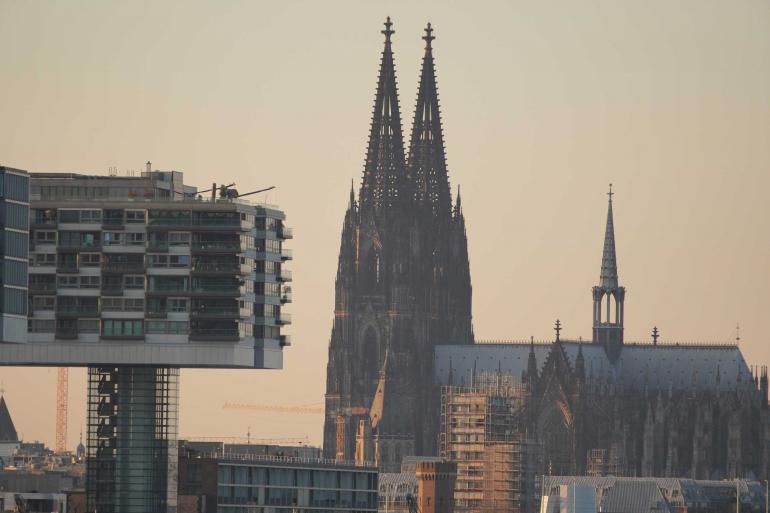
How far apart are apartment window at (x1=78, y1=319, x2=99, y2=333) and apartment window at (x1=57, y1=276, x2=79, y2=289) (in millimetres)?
2116

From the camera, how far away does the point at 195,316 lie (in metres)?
198

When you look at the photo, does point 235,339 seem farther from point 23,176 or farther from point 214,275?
point 23,176

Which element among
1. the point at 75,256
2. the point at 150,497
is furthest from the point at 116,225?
the point at 150,497

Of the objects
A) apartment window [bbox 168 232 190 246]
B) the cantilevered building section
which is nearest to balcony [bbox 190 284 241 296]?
the cantilevered building section

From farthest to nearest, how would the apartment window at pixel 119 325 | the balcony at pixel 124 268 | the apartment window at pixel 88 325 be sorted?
1. the balcony at pixel 124 268
2. the apartment window at pixel 119 325
3. the apartment window at pixel 88 325

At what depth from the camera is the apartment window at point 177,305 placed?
198m

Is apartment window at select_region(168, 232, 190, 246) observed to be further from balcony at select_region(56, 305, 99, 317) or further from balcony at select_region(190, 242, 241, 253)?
balcony at select_region(56, 305, 99, 317)

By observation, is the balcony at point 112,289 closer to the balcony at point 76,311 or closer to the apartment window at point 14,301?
the balcony at point 76,311

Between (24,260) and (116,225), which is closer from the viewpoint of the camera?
(24,260)

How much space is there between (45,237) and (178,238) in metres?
7.69

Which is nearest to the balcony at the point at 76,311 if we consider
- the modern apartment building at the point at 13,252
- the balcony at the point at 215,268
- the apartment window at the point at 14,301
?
the balcony at the point at 215,268

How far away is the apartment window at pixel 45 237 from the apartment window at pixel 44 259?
2.61ft

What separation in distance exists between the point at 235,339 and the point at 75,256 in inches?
413

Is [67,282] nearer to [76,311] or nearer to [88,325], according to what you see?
[76,311]
